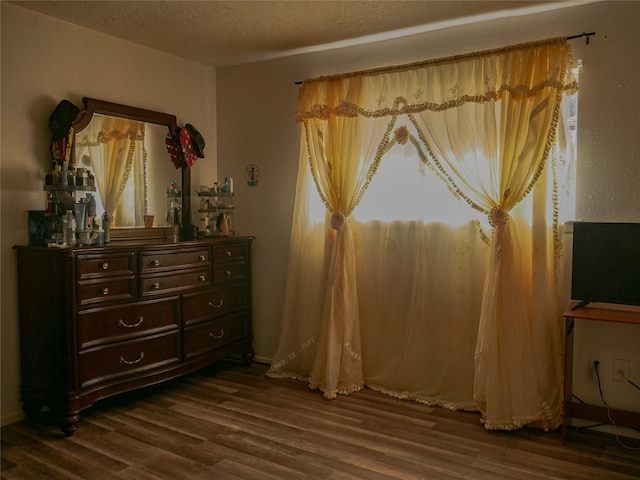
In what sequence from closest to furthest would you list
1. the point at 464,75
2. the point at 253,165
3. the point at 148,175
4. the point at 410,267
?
the point at 464,75, the point at 410,267, the point at 148,175, the point at 253,165

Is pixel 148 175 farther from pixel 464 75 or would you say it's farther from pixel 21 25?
pixel 464 75

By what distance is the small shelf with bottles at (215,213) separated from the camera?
390 centimetres

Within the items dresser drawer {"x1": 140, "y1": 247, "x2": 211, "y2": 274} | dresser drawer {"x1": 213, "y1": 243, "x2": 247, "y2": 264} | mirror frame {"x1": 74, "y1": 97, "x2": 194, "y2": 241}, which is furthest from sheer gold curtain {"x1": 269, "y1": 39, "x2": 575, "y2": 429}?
mirror frame {"x1": 74, "y1": 97, "x2": 194, "y2": 241}

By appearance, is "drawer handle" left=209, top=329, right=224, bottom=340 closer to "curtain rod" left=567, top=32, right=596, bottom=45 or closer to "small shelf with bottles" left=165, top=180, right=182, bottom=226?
"small shelf with bottles" left=165, top=180, right=182, bottom=226

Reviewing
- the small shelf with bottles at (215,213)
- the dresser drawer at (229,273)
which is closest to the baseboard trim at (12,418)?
the dresser drawer at (229,273)

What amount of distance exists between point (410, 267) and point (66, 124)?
2334 mm

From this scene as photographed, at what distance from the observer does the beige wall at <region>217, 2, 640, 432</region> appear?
2.69 meters

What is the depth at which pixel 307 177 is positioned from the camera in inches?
144

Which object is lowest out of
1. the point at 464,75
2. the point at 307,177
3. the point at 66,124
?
the point at 307,177

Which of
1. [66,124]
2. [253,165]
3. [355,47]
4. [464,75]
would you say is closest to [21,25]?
[66,124]

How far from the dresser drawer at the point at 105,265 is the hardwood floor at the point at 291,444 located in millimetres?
874

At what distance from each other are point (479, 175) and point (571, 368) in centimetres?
124

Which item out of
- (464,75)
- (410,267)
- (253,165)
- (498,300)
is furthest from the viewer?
(253,165)

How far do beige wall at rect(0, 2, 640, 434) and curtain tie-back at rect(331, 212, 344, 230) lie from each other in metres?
0.51
